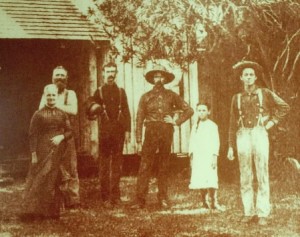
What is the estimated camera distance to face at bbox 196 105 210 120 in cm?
358

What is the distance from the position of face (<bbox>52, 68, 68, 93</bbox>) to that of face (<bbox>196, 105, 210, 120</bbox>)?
0.94 metres

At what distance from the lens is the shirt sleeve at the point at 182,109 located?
3537mm

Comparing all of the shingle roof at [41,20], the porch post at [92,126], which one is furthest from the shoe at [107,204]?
the shingle roof at [41,20]

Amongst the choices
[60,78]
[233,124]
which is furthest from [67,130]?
[233,124]

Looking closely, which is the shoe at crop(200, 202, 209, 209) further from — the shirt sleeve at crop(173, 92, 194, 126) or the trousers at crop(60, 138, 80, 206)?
the trousers at crop(60, 138, 80, 206)

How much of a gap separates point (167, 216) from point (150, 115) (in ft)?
2.31

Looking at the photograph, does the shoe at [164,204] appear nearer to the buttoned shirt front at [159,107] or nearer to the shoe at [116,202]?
the shoe at [116,202]

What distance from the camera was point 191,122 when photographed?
4027mm

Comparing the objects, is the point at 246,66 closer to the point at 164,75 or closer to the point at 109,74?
the point at 164,75

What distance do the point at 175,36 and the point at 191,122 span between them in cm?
84

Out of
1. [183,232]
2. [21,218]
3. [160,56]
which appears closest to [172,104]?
→ [160,56]

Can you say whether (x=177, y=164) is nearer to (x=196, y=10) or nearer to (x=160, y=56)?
(x=160, y=56)

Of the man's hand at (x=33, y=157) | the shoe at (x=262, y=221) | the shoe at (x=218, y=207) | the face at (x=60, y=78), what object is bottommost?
the shoe at (x=262, y=221)

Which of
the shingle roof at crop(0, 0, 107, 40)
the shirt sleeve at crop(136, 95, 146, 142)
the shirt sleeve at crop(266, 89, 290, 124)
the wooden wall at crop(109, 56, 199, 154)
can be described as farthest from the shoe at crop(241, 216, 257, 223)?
the shingle roof at crop(0, 0, 107, 40)
